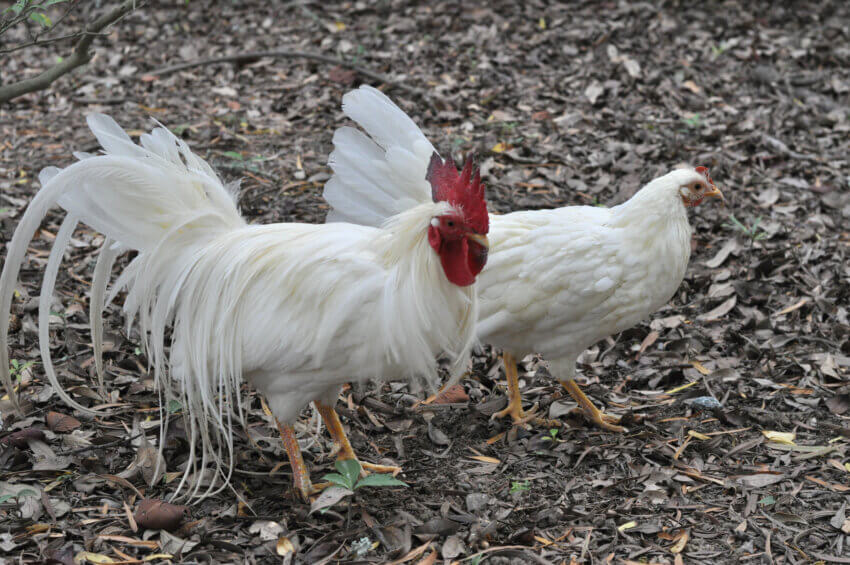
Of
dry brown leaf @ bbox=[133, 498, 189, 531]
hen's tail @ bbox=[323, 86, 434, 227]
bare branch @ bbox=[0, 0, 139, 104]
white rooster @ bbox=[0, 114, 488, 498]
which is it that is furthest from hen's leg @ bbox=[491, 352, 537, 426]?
bare branch @ bbox=[0, 0, 139, 104]

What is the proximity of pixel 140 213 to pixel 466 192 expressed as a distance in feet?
4.94

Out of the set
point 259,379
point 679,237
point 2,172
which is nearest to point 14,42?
point 2,172

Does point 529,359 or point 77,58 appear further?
point 529,359

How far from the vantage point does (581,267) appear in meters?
4.34

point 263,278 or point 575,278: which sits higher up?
point 263,278

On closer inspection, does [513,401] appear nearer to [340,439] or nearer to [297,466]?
[340,439]

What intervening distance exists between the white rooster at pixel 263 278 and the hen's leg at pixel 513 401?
1.09m

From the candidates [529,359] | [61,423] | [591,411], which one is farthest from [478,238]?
[61,423]

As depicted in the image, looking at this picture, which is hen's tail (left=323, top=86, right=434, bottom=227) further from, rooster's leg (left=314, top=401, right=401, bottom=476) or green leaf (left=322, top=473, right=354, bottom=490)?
green leaf (left=322, top=473, right=354, bottom=490)

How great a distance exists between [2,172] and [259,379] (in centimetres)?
391

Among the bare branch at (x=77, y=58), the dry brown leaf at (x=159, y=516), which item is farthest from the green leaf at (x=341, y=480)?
the bare branch at (x=77, y=58)

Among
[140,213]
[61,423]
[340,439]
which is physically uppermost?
[140,213]

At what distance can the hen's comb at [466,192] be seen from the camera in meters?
3.45

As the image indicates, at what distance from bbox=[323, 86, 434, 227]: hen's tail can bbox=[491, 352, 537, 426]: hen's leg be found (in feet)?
3.94
